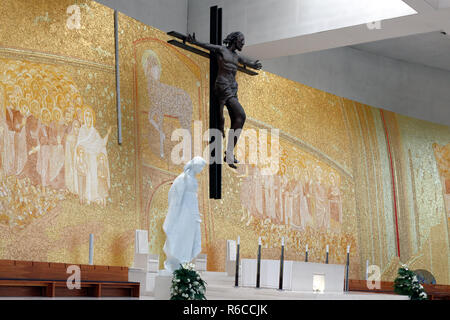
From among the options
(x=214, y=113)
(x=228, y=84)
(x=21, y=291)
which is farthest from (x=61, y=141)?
(x=21, y=291)

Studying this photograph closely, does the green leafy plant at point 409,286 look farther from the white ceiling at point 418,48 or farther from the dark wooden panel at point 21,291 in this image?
the white ceiling at point 418,48

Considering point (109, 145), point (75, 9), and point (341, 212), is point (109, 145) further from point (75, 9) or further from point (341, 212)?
point (341, 212)

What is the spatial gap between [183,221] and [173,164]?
2649 millimetres

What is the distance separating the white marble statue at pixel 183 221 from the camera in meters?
8.53

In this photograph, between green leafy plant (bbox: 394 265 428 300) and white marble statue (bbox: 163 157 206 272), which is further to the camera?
green leafy plant (bbox: 394 265 428 300)

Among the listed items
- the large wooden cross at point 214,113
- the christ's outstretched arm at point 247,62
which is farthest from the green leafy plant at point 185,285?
the christ's outstretched arm at point 247,62

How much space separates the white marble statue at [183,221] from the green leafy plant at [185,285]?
4.04 ft

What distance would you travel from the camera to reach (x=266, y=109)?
13.2m

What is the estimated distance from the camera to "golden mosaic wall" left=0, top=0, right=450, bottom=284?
8.95 metres

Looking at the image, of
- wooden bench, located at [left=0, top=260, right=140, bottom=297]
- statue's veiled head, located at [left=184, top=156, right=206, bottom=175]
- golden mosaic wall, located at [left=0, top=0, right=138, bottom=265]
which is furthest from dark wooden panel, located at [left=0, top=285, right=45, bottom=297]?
statue's veiled head, located at [left=184, top=156, right=206, bottom=175]

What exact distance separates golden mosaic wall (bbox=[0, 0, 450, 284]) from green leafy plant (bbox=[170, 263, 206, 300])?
8.35 feet

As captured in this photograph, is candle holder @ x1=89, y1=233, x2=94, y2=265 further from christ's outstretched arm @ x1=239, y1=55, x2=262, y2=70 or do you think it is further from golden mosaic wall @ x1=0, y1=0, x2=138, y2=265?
christ's outstretched arm @ x1=239, y1=55, x2=262, y2=70

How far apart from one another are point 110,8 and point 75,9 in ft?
2.60

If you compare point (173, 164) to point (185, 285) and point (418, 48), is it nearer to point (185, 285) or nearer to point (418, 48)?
point (185, 285)
